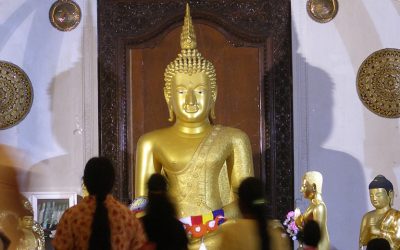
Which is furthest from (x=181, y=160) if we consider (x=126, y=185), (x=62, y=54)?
(x=62, y=54)

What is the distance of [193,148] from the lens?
257 inches

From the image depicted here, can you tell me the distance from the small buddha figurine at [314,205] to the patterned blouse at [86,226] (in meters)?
2.19

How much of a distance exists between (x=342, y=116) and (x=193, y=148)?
5.13 ft

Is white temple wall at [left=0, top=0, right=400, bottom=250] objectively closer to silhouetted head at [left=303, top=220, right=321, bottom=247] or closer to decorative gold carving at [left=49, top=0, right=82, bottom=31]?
decorative gold carving at [left=49, top=0, right=82, bottom=31]

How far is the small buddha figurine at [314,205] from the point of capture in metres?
6.12

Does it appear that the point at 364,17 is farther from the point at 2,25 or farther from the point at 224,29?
the point at 2,25

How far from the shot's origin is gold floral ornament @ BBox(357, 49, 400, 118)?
750cm

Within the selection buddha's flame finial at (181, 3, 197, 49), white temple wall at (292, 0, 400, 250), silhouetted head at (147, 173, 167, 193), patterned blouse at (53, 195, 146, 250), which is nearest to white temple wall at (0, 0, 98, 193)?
buddha's flame finial at (181, 3, 197, 49)

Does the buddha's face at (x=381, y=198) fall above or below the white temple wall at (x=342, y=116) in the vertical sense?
below

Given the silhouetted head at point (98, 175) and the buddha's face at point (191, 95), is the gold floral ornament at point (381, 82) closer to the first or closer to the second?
the buddha's face at point (191, 95)

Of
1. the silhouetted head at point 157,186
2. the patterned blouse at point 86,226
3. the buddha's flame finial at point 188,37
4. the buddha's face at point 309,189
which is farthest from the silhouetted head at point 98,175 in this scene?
the buddha's flame finial at point 188,37

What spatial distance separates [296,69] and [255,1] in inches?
25.8

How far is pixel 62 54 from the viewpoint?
764 centimetres

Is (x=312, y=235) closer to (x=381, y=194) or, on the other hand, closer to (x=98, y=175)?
(x=98, y=175)
